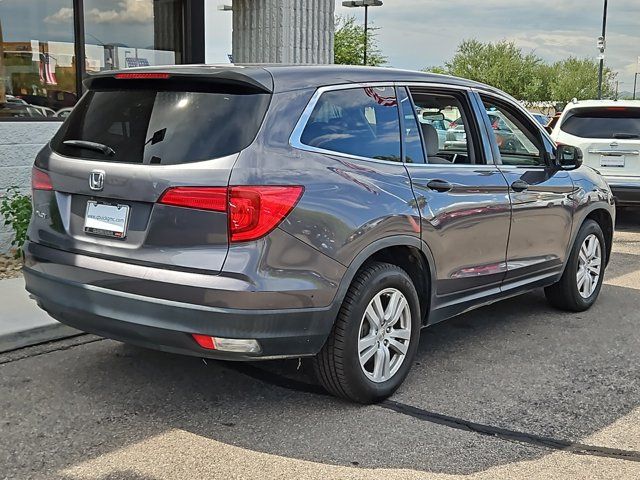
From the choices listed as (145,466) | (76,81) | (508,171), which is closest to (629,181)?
(508,171)

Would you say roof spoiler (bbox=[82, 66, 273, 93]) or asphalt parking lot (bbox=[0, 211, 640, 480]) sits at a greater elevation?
roof spoiler (bbox=[82, 66, 273, 93])

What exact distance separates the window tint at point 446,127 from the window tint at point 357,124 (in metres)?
0.36

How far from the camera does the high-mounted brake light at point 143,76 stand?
393 cm

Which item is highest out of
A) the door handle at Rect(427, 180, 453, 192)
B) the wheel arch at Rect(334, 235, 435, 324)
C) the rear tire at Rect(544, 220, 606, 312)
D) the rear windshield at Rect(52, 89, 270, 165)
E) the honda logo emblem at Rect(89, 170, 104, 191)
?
the rear windshield at Rect(52, 89, 270, 165)

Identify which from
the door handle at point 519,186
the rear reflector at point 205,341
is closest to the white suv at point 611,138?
the door handle at point 519,186

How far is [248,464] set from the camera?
11.6ft

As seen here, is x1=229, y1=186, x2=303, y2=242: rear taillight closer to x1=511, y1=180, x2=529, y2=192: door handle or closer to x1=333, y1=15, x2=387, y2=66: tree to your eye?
x1=511, y1=180, x2=529, y2=192: door handle

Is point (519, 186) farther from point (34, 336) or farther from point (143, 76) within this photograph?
point (34, 336)

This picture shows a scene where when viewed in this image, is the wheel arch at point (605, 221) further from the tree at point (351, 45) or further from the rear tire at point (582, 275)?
the tree at point (351, 45)

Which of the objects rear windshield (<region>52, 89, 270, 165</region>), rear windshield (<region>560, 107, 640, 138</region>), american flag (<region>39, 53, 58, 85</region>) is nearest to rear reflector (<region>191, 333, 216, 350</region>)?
rear windshield (<region>52, 89, 270, 165</region>)

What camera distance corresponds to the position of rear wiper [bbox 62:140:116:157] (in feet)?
12.8

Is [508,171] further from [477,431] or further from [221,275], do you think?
[221,275]

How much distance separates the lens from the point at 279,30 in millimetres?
10102

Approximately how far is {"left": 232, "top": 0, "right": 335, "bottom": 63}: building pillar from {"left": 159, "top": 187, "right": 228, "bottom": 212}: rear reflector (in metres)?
6.80
